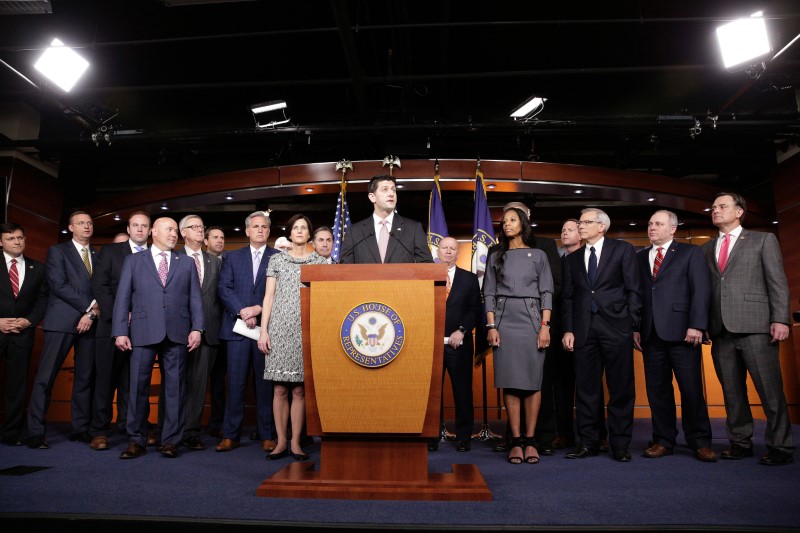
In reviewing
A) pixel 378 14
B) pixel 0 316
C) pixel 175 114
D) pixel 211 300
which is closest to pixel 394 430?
pixel 211 300

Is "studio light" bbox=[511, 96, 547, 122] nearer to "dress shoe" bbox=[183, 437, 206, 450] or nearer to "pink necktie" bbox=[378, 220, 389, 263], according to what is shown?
"pink necktie" bbox=[378, 220, 389, 263]

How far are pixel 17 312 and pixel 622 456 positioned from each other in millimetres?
4861

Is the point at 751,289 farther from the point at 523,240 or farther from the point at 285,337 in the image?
the point at 285,337

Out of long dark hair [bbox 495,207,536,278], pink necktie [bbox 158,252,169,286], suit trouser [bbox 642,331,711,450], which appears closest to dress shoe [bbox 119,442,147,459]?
pink necktie [bbox 158,252,169,286]

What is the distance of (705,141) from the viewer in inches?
267

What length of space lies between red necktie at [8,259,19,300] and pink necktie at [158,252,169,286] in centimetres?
166

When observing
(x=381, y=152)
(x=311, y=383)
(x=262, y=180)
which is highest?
(x=381, y=152)

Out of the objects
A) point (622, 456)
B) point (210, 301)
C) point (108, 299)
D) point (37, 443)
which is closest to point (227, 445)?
point (210, 301)

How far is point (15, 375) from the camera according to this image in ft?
13.8

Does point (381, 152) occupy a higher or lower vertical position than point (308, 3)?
lower

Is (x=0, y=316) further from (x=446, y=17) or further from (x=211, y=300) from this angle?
(x=446, y=17)

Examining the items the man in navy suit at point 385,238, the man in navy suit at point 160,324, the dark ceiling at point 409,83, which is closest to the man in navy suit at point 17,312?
the man in navy suit at point 160,324

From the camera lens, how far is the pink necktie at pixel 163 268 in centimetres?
361

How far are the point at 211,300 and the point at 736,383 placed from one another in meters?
3.96
